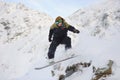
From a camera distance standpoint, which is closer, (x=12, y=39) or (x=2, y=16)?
(x=12, y=39)

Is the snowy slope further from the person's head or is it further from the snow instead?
the person's head

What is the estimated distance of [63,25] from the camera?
1114 cm

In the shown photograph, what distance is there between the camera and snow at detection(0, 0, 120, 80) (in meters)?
9.62

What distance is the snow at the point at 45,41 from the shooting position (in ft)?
31.6

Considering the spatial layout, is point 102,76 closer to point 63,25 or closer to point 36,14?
point 63,25

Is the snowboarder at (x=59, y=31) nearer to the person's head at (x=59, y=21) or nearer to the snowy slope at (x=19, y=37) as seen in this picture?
the person's head at (x=59, y=21)

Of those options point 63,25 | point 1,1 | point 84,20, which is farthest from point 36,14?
point 63,25

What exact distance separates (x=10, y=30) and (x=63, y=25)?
880 inches

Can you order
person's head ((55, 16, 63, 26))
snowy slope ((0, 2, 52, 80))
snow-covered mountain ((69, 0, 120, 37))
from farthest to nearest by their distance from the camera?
snowy slope ((0, 2, 52, 80)) < snow-covered mountain ((69, 0, 120, 37)) < person's head ((55, 16, 63, 26))

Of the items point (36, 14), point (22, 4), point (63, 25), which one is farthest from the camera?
point (22, 4)

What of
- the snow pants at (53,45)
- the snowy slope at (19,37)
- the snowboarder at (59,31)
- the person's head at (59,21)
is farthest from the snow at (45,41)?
the person's head at (59,21)

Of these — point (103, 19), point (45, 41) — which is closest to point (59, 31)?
point (103, 19)

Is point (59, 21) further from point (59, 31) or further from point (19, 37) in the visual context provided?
point (19, 37)

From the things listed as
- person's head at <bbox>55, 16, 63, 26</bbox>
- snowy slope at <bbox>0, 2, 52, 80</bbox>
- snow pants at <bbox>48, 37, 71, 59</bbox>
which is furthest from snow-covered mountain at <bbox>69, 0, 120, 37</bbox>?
snowy slope at <bbox>0, 2, 52, 80</bbox>
